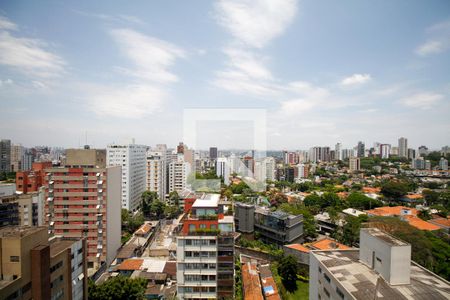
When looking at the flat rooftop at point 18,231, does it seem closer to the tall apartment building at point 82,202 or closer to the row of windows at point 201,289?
the row of windows at point 201,289

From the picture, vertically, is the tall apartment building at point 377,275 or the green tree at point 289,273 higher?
the tall apartment building at point 377,275

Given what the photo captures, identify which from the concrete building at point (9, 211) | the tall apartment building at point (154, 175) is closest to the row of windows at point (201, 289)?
the concrete building at point (9, 211)

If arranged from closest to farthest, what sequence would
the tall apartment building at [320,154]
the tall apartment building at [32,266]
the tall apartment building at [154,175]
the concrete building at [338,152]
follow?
the tall apartment building at [32,266] < the tall apartment building at [154,175] < the tall apartment building at [320,154] < the concrete building at [338,152]

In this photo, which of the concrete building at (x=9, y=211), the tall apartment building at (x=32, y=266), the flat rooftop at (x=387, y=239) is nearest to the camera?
the tall apartment building at (x=32, y=266)

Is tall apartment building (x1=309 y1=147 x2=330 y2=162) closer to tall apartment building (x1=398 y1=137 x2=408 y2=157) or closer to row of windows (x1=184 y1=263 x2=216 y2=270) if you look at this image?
tall apartment building (x1=398 y1=137 x2=408 y2=157)

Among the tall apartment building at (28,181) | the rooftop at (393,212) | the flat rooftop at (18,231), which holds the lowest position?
the rooftop at (393,212)

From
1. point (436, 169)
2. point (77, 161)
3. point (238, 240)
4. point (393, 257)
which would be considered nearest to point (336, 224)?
point (238, 240)
